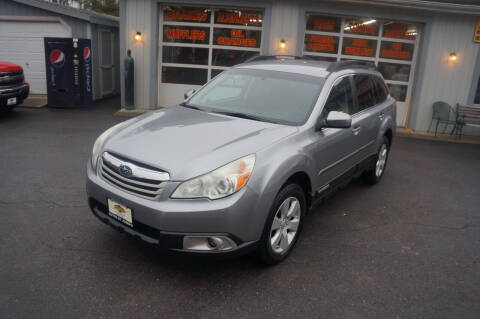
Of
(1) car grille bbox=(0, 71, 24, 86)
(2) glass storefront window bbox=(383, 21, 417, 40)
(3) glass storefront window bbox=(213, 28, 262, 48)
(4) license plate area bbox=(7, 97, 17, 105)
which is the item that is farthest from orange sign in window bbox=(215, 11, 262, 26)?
(4) license plate area bbox=(7, 97, 17, 105)

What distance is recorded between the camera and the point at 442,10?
9734 millimetres

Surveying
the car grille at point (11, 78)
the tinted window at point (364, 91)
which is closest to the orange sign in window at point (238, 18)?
the car grille at point (11, 78)

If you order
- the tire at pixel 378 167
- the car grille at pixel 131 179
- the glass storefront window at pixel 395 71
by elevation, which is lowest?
the tire at pixel 378 167

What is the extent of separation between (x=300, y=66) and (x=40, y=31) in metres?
10.5

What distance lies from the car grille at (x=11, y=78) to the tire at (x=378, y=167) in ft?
25.6

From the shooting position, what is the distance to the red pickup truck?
28.0ft

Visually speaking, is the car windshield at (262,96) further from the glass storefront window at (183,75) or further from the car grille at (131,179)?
the glass storefront window at (183,75)

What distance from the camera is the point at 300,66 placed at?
4398 millimetres

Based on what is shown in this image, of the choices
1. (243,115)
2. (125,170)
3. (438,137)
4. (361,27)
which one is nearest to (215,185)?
(125,170)

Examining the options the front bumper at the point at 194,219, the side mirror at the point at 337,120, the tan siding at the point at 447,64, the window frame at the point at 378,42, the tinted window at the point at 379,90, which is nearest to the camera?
the front bumper at the point at 194,219

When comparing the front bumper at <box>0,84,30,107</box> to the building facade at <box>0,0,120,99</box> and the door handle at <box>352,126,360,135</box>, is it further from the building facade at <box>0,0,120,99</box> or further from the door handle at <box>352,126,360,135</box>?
the door handle at <box>352,126,360,135</box>

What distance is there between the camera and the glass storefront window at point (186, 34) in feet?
35.8

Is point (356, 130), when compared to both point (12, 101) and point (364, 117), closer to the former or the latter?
point (364, 117)

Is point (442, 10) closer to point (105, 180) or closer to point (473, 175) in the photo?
point (473, 175)
